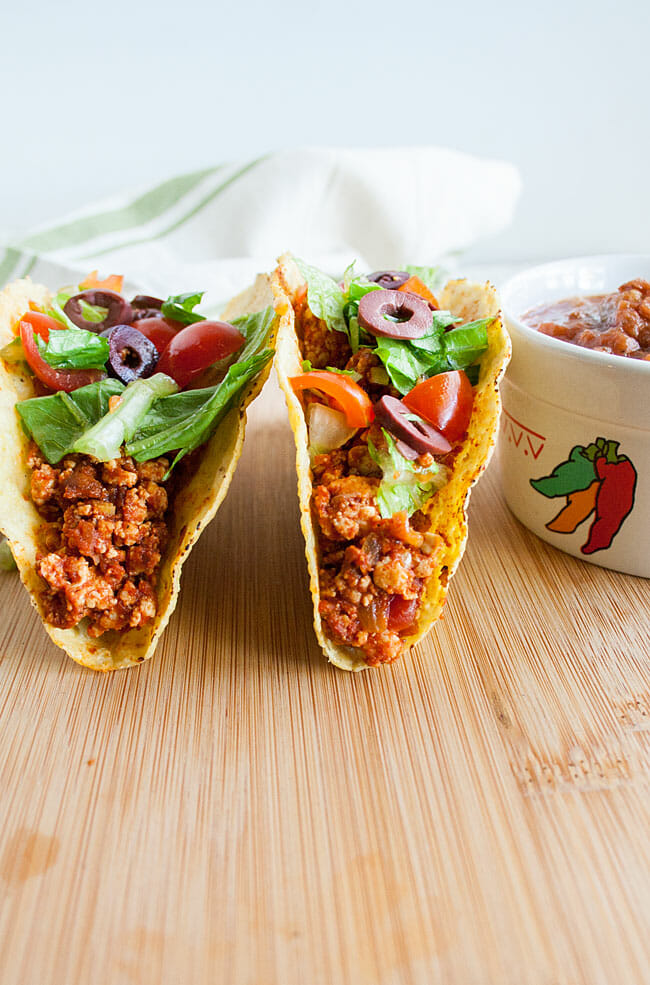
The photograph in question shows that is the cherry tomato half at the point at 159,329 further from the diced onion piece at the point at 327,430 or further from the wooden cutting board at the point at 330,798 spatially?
the wooden cutting board at the point at 330,798

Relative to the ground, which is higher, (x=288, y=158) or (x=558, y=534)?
(x=288, y=158)

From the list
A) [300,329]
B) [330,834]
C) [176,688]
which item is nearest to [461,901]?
[330,834]

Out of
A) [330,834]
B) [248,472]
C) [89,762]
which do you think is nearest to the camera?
[330,834]

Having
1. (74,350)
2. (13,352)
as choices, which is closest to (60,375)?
(74,350)

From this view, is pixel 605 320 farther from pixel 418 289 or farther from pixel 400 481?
pixel 400 481

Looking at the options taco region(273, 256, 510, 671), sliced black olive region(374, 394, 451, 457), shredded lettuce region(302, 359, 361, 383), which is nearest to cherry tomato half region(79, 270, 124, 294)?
taco region(273, 256, 510, 671)

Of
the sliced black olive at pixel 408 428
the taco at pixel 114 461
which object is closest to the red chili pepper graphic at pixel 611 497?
the sliced black olive at pixel 408 428

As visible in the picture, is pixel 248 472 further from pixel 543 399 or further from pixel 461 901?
pixel 461 901
